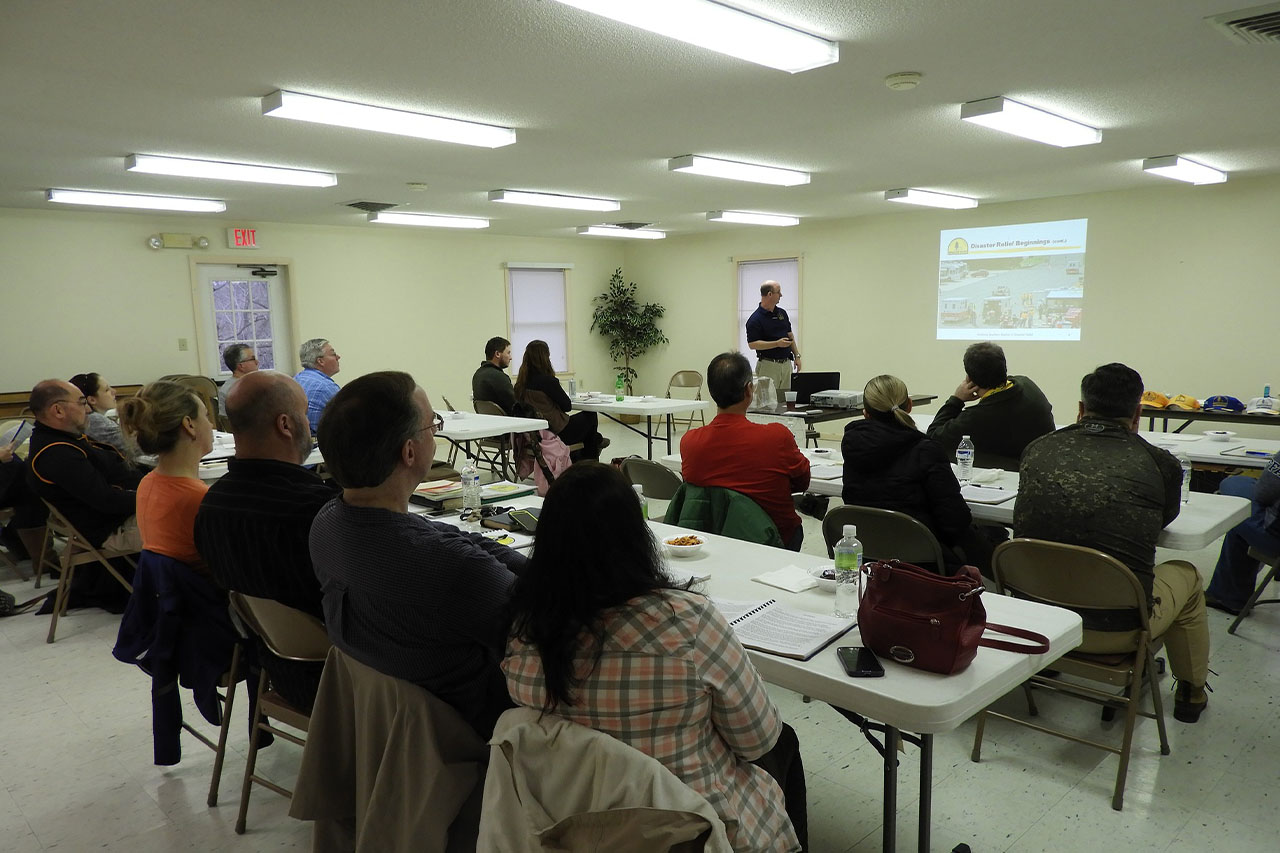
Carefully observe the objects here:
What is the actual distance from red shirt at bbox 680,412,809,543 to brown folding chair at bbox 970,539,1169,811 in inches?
33.3

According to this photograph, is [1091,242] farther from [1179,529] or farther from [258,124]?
[258,124]

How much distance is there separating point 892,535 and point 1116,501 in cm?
69

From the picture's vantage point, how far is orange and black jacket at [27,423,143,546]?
12.8ft

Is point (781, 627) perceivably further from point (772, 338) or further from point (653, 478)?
point (772, 338)

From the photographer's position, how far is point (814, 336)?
33.0ft

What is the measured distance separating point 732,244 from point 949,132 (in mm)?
5806

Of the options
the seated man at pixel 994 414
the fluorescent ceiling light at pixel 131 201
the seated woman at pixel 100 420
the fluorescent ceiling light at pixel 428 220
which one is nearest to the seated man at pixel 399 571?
the seated man at pixel 994 414

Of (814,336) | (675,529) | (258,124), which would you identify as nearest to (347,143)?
(258,124)

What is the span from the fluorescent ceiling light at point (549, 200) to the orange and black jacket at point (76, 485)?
3.87m

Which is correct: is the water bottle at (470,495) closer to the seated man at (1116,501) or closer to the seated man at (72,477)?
the seated man at (72,477)

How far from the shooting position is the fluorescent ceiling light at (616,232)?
972 cm

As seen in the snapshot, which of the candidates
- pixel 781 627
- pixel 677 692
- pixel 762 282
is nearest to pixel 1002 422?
pixel 781 627

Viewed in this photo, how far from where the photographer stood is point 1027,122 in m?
4.51

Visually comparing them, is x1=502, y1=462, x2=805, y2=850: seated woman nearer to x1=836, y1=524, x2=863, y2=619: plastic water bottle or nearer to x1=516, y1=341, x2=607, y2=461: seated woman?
x1=836, y1=524, x2=863, y2=619: plastic water bottle
